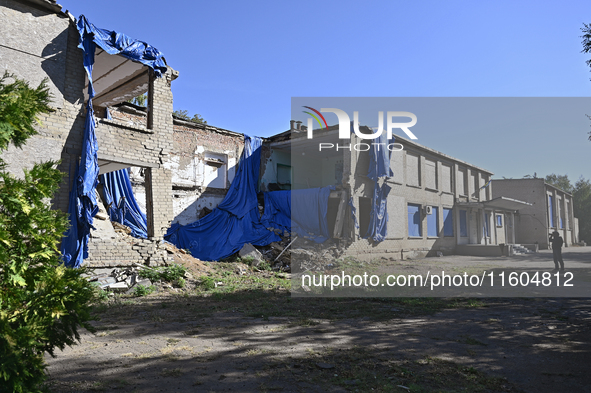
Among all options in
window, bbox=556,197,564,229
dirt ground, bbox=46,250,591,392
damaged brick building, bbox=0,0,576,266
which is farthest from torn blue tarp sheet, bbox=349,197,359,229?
window, bbox=556,197,564,229

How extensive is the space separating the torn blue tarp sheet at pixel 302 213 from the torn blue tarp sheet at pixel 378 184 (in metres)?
2.19

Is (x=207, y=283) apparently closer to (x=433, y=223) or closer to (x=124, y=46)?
(x=124, y=46)

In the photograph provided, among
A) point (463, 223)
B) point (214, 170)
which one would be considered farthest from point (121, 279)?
point (463, 223)

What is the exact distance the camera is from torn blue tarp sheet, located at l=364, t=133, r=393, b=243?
1792 centimetres

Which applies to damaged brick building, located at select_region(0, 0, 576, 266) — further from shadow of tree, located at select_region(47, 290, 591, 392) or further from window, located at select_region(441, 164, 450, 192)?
shadow of tree, located at select_region(47, 290, 591, 392)

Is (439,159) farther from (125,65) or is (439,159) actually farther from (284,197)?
(125,65)

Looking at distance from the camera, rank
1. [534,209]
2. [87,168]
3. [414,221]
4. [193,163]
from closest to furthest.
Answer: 1. [87,168]
2. [193,163]
3. [414,221]
4. [534,209]

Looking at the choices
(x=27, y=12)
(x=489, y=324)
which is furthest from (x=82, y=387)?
(x=27, y=12)

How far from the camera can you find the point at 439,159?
24.0 m

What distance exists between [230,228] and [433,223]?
12721 millimetres

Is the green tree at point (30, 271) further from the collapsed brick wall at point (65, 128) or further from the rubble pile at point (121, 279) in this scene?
the rubble pile at point (121, 279)

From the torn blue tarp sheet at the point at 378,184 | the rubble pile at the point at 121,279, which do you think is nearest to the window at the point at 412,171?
the torn blue tarp sheet at the point at 378,184

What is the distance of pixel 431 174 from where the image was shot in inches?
Answer: 919

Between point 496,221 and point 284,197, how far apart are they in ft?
62.4
